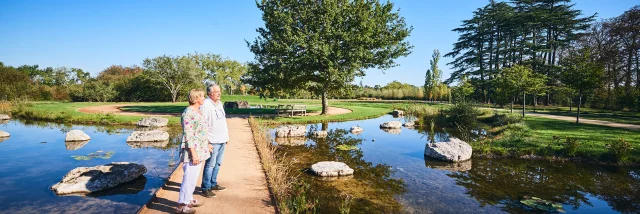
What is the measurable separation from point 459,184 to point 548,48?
4211 centimetres

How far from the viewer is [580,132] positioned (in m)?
13.5

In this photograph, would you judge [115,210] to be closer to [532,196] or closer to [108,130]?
[532,196]

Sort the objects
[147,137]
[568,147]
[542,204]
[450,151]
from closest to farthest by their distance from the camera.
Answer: [542,204], [450,151], [568,147], [147,137]

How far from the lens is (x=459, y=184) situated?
7367mm

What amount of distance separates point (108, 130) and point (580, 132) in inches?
848

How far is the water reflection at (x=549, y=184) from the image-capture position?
641 cm

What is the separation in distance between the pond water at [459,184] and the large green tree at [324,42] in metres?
8.70

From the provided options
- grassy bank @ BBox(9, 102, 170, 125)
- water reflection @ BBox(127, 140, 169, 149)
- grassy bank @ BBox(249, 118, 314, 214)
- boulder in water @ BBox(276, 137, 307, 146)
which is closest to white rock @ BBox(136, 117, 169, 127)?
grassy bank @ BBox(9, 102, 170, 125)

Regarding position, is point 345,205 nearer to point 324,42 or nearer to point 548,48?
point 324,42

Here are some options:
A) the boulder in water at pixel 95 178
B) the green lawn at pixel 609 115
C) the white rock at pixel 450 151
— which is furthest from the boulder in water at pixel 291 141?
the green lawn at pixel 609 115

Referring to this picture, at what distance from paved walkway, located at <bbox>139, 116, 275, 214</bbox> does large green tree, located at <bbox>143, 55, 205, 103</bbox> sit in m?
32.7

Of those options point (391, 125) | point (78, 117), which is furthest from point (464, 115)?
point (78, 117)

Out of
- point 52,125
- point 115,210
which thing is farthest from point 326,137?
point 52,125

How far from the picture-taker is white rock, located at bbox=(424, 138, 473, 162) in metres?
9.63
